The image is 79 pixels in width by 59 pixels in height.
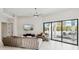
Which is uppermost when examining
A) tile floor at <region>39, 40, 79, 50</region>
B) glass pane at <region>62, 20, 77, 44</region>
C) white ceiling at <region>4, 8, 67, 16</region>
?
white ceiling at <region>4, 8, 67, 16</region>

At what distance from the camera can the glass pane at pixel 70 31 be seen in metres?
2.30

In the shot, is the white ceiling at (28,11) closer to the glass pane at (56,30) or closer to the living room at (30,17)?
the living room at (30,17)

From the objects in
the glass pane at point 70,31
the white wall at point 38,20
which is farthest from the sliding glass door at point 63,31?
the white wall at point 38,20

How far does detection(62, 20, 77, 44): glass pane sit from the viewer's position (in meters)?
2.30

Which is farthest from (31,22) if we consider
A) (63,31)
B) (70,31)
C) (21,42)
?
(70,31)

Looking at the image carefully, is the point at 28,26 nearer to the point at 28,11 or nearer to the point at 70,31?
the point at 28,11

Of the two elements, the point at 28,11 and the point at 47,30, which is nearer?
the point at 28,11

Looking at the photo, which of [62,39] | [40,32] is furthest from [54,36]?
[40,32]

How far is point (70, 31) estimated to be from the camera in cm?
235

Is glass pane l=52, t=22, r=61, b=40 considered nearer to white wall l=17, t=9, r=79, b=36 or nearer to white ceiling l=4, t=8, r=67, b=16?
white wall l=17, t=9, r=79, b=36

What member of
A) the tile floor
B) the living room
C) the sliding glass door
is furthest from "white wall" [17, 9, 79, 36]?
the tile floor

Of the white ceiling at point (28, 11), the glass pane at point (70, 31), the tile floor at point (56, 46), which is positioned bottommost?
the tile floor at point (56, 46)

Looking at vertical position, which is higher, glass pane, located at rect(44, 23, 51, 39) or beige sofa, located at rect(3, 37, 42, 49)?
glass pane, located at rect(44, 23, 51, 39)

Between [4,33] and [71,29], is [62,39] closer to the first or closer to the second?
[71,29]
